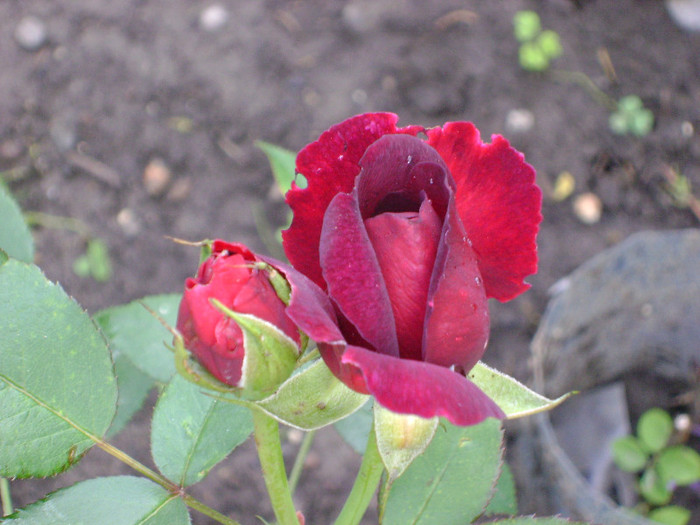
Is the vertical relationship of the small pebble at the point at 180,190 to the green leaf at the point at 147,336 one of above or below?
below

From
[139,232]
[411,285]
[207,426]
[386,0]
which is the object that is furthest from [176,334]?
[386,0]

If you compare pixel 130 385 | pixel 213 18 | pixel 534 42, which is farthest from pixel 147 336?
pixel 534 42

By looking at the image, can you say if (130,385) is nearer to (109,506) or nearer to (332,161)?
(109,506)

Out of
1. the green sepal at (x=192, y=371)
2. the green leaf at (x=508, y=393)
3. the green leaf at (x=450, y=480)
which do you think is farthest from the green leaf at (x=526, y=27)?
the green sepal at (x=192, y=371)

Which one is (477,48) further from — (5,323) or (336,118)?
(5,323)

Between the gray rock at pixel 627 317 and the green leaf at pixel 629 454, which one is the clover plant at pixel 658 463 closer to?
the green leaf at pixel 629 454

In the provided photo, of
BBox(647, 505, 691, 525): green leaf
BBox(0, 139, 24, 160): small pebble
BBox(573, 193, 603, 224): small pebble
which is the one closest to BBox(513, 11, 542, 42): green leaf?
BBox(573, 193, 603, 224): small pebble

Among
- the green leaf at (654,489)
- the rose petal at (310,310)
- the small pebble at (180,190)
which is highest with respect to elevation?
the rose petal at (310,310)
